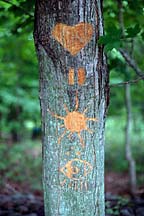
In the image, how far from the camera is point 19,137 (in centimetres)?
1245

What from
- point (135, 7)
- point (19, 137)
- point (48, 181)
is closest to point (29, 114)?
point (19, 137)

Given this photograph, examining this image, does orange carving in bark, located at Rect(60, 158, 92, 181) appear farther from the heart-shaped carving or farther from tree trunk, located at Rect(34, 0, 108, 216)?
the heart-shaped carving

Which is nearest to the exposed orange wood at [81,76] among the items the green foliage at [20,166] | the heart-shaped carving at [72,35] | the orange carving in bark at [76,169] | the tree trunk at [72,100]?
the tree trunk at [72,100]

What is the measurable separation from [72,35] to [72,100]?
0.38m

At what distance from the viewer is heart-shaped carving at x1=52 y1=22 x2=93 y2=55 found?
2215mm

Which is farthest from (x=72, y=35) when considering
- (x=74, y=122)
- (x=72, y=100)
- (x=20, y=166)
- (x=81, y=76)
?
(x=20, y=166)

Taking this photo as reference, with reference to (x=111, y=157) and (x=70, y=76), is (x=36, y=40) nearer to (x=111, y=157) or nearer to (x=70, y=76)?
(x=70, y=76)

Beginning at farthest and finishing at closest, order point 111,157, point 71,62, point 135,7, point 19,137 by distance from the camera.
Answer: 1. point 19,137
2. point 111,157
3. point 135,7
4. point 71,62

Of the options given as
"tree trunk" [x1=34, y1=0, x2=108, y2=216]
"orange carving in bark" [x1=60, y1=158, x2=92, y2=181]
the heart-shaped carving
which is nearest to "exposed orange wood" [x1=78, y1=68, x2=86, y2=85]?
"tree trunk" [x1=34, y1=0, x2=108, y2=216]

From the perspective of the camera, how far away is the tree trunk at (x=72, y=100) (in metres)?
2.22

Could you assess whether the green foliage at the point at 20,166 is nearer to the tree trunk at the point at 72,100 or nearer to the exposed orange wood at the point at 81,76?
the tree trunk at the point at 72,100

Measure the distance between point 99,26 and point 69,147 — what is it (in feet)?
2.44

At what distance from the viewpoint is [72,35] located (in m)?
2.22

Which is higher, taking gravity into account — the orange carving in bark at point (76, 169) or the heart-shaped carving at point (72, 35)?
the heart-shaped carving at point (72, 35)
